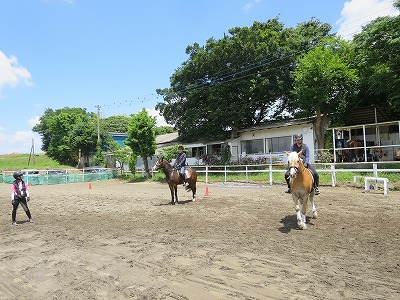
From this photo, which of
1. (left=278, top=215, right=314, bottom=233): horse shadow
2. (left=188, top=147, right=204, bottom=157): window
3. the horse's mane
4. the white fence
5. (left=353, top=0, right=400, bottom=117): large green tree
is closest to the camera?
the horse's mane

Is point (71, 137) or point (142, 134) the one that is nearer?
point (142, 134)

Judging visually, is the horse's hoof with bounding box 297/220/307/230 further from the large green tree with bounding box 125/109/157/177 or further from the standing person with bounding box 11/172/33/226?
the large green tree with bounding box 125/109/157/177

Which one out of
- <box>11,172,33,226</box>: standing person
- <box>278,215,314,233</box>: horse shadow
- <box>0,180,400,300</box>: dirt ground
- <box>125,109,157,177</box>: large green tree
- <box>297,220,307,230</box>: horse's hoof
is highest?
<box>125,109,157,177</box>: large green tree

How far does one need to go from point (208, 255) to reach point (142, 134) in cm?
2650

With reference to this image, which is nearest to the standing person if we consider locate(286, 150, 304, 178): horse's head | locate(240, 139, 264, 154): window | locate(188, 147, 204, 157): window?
locate(286, 150, 304, 178): horse's head

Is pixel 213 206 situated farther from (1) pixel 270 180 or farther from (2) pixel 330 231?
(1) pixel 270 180

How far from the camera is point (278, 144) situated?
1163 inches

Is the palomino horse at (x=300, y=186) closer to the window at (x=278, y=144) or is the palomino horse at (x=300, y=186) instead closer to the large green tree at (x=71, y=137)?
the window at (x=278, y=144)

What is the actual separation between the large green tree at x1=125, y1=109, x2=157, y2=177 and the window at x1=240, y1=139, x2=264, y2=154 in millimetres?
9317

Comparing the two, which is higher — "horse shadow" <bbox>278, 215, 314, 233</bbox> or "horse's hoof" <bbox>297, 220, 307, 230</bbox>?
"horse's hoof" <bbox>297, 220, 307, 230</bbox>

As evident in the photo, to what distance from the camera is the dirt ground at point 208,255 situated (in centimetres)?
459

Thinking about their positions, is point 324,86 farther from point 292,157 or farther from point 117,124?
point 117,124

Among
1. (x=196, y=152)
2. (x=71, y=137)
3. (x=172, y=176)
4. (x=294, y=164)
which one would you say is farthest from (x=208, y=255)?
(x=71, y=137)

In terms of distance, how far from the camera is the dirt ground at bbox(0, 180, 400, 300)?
4590 millimetres
